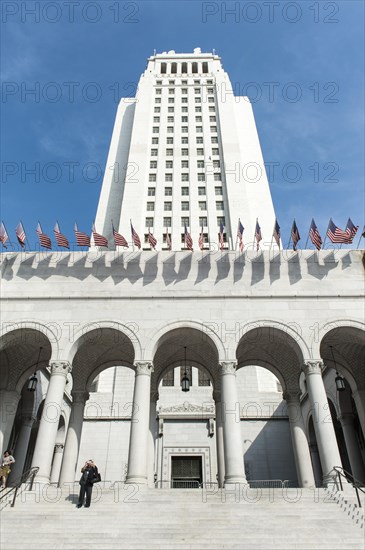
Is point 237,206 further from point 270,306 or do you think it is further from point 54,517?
point 54,517

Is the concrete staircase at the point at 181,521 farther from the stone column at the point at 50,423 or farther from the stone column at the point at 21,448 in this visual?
the stone column at the point at 21,448

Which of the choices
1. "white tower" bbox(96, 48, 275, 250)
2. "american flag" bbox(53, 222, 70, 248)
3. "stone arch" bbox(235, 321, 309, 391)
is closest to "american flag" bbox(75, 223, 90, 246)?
"american flag" bbox(53, 222, 70, 248)

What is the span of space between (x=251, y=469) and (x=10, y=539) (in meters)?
22.0

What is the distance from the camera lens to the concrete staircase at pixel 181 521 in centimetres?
1198

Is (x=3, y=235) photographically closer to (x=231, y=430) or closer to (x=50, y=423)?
(x=50, y=423)

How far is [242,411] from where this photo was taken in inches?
1297

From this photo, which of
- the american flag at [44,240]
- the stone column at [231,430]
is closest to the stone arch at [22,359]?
the american flag at [44,240]

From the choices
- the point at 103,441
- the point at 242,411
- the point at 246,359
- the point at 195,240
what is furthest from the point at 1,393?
the point at 195,240

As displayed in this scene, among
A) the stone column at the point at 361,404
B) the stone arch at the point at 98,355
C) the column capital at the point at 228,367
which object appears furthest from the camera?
the stone column at the point at 361,404

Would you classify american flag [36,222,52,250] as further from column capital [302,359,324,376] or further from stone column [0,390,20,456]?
column capital [302,359,324,376]

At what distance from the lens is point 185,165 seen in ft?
178

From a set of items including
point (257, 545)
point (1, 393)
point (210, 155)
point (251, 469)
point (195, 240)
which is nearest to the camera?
point (257, 545)

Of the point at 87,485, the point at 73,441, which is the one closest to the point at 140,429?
the point at 87,485

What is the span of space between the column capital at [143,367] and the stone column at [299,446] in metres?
8.74
